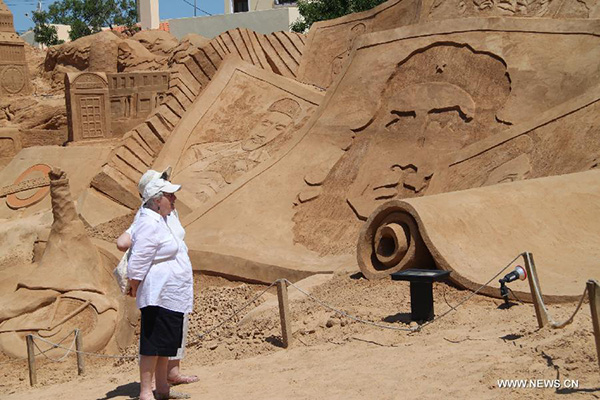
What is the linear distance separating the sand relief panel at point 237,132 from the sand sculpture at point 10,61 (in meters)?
11.2

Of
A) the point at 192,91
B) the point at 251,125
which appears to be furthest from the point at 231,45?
the point at 251,125

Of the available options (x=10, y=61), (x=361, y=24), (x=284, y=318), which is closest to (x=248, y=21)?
(x=10, y=61)

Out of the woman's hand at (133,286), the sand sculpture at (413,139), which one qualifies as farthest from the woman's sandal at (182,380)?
the sand sculpture at (413,139)

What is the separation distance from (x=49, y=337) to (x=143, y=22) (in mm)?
35911

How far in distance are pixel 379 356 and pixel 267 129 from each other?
29.8 ft

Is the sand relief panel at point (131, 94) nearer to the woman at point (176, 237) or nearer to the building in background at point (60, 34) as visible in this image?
the woman at point (176, 237)

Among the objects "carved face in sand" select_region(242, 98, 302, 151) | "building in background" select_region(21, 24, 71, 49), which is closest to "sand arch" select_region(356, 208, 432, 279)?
"carved face in sand" select_region(242, 98, 302, 151)

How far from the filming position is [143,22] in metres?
43.3

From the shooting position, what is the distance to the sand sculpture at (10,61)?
2370cm

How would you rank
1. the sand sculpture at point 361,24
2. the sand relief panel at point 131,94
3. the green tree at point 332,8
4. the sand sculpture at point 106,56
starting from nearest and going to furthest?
1. the sand sculpture at point 361,24
2. the sand relief panel at point 131,94
3. the sand sculpture at point 106,56
4. the green tree at point 332,8

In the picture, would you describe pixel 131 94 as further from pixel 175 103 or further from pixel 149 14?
pixel 149 14

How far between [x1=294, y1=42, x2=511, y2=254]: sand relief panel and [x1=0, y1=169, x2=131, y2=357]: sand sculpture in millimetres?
2570

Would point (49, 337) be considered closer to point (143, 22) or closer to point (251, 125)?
point (251, 125)

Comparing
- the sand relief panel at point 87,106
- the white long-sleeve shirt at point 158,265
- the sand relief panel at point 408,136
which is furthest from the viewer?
the sand relief panel at point 87,106
